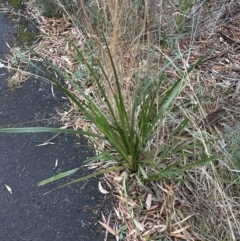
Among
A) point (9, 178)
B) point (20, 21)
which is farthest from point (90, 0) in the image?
point (9, 178)

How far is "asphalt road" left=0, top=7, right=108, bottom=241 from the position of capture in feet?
5.82

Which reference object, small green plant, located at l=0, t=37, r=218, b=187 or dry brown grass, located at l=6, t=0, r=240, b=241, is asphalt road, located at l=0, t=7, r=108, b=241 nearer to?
dry brown grass, located at l=6, t=0, r=240, b=241

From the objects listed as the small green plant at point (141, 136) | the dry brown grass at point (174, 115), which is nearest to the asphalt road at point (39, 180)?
the dry brown grass at point (174, 115)

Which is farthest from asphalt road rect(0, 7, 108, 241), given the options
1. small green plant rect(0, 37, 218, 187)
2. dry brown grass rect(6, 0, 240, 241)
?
small green plant rect(0, 37, 218, 187)

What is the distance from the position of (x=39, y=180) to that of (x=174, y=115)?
0.77m

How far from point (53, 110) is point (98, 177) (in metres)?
0.54

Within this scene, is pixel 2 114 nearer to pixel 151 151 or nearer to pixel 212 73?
pixel 151 151

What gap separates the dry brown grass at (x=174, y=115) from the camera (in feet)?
5.53

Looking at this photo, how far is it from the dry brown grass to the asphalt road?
10 centimetres

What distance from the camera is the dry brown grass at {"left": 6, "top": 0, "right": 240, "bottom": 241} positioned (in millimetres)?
1686

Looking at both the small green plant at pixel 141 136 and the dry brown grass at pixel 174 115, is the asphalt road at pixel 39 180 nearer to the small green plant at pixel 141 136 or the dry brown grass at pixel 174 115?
the dry brown grass at pixel 174 115

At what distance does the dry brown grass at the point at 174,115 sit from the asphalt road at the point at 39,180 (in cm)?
10

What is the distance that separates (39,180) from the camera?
194 centimetres

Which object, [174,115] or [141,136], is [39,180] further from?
[174,115]
